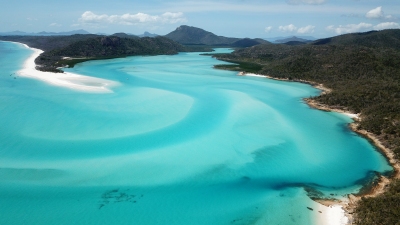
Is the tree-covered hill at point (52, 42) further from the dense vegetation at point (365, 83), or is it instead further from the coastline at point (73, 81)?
the dense vegetation at point (365, 83)

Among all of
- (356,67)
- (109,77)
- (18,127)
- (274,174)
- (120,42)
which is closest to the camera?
(274,174)

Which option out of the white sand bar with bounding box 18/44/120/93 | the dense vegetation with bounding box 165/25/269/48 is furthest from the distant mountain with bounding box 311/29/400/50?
the dense vegetation with bounding box 165/25/269/48

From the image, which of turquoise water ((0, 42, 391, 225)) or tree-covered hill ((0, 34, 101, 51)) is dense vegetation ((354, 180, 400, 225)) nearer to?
turquoise water ((0, 42, 391, 225))

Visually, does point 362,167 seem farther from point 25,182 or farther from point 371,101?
point 25,182

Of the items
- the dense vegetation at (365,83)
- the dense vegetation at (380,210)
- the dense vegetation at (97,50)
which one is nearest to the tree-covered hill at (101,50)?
the dense vegetation at (97,50)

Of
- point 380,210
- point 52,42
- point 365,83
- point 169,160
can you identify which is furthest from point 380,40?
point 52,42

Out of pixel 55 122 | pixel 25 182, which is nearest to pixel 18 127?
pixel 55 122

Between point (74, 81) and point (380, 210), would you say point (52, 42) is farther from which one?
point (380, 210)
